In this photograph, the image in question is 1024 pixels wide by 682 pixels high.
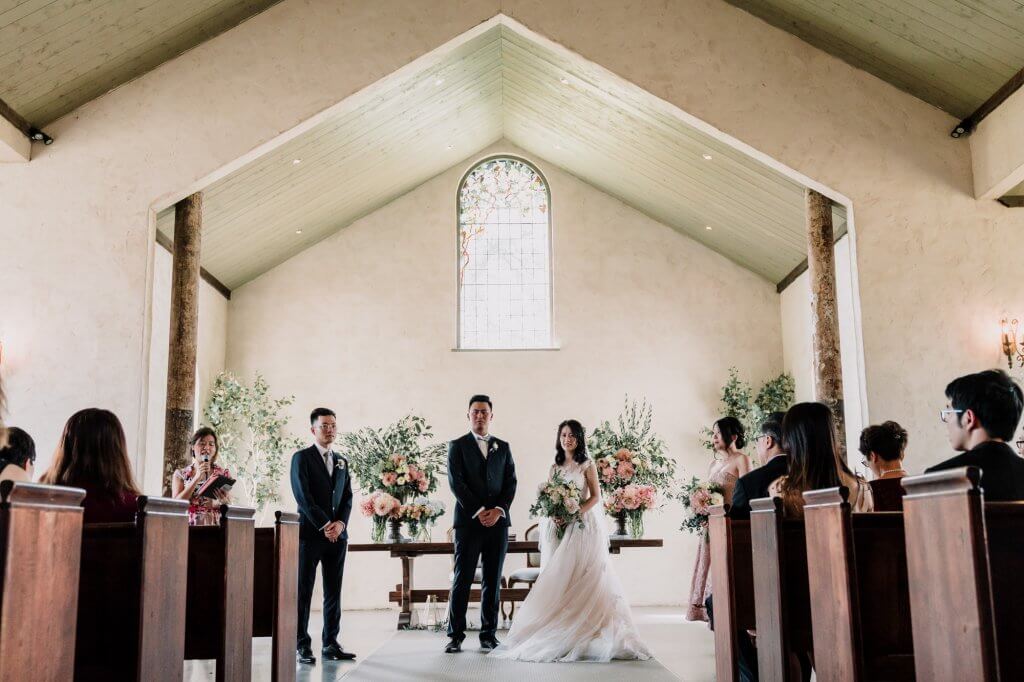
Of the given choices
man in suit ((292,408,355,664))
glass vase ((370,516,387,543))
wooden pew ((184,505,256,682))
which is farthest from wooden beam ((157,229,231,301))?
wooden pew ((184,505,256,682))

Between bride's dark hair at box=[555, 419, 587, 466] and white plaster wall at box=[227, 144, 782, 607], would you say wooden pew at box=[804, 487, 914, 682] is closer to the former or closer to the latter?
bride's dark hair at box=[555, 419, 587, 466]

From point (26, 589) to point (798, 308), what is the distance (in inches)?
370

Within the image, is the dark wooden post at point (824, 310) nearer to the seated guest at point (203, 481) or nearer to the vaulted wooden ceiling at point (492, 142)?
the vaulted wooden ceiling at point (492, 142)

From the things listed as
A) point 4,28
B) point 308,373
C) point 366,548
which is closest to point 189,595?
point 4,28

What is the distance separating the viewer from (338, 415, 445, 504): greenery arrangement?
8.47 meters

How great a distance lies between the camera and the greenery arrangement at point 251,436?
10.6m

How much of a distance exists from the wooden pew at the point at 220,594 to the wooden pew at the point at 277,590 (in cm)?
42

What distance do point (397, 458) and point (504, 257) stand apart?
3.84 metres

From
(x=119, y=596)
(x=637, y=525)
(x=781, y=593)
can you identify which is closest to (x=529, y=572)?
(x=637, y=525)

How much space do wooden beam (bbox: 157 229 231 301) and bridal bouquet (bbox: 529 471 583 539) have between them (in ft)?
14.4

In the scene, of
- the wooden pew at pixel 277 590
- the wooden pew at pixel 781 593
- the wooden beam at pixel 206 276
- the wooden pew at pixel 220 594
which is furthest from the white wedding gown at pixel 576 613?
the wooden beam at pixel 206 276

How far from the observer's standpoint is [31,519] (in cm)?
212

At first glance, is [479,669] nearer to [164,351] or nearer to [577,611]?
[577,611]

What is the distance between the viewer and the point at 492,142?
11.7 m
